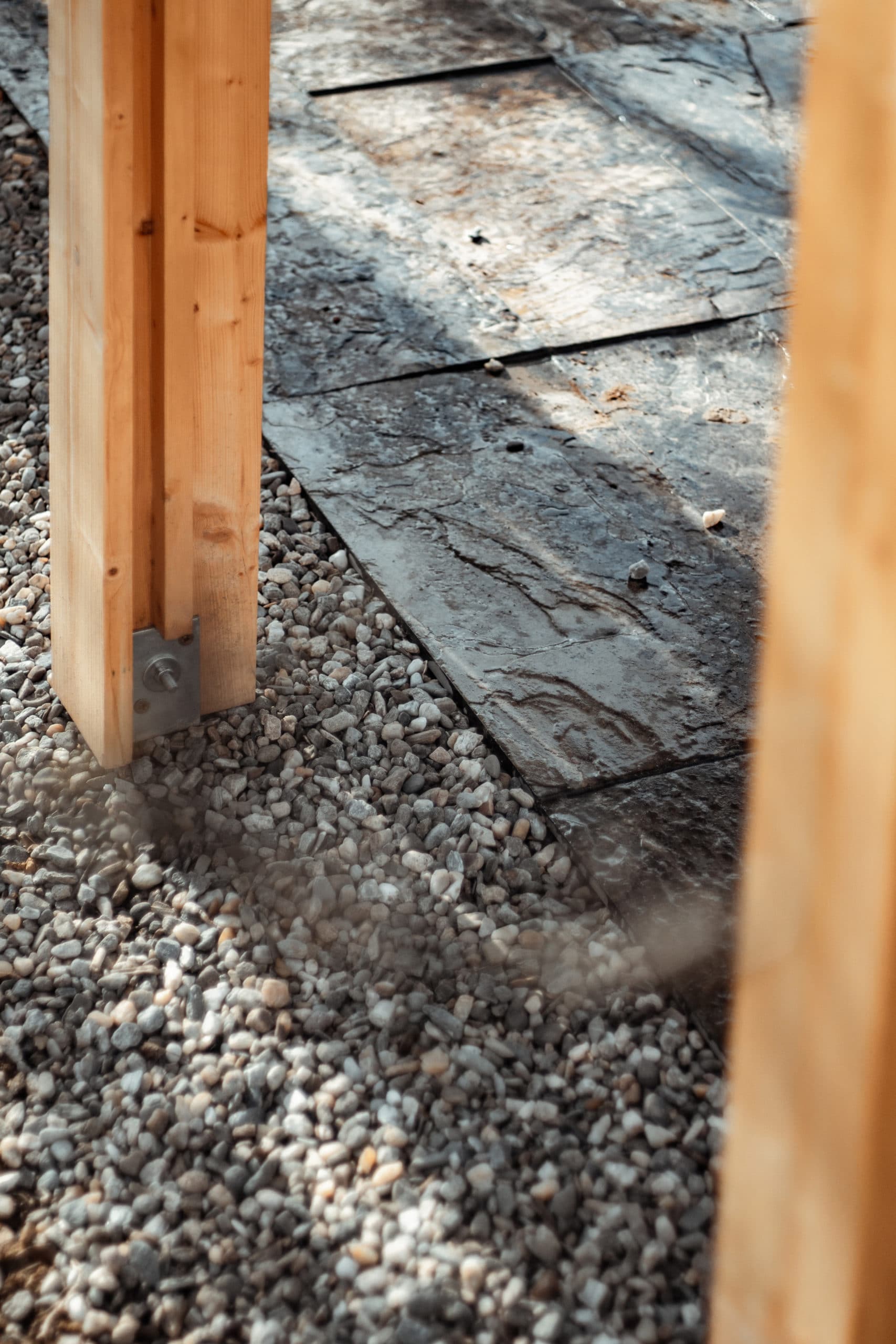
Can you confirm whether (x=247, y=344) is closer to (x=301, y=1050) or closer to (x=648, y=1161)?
(x=301, y=1050)

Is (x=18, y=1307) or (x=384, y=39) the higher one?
(x=384, y=39)

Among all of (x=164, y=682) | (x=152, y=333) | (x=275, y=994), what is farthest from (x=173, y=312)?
(x=275, y=994)

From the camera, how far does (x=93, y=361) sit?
2105 millimetres

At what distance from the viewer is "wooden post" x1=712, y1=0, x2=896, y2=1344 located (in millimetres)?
833

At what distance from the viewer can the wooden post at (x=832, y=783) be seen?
0.83 m

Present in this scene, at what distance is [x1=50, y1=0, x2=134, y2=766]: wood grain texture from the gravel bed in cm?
20

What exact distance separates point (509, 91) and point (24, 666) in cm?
276

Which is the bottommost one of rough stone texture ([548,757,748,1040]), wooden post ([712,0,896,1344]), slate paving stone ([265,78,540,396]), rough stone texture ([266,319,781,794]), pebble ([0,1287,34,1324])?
pebble ([0,1287,34,1324])

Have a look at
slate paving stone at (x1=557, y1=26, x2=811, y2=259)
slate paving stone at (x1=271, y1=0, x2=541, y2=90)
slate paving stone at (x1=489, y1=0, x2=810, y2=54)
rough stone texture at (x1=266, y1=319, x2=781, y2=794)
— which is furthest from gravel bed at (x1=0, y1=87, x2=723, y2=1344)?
slate paving stone at (x1=489, y1=0, x2=810, y2=54)

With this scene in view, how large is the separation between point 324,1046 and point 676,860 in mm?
663

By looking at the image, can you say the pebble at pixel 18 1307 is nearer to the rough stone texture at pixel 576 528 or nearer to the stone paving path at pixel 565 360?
the stone paving path at pixel 565 360

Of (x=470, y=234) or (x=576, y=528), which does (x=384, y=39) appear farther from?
(x=576, y=528)

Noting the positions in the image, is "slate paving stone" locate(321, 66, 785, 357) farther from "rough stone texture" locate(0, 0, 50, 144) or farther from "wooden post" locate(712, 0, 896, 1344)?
"wooden post" locate(712, 0, 896, 1344)

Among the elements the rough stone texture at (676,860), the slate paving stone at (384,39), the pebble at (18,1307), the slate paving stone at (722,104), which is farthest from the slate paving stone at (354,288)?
the pebble at (18,1307)
